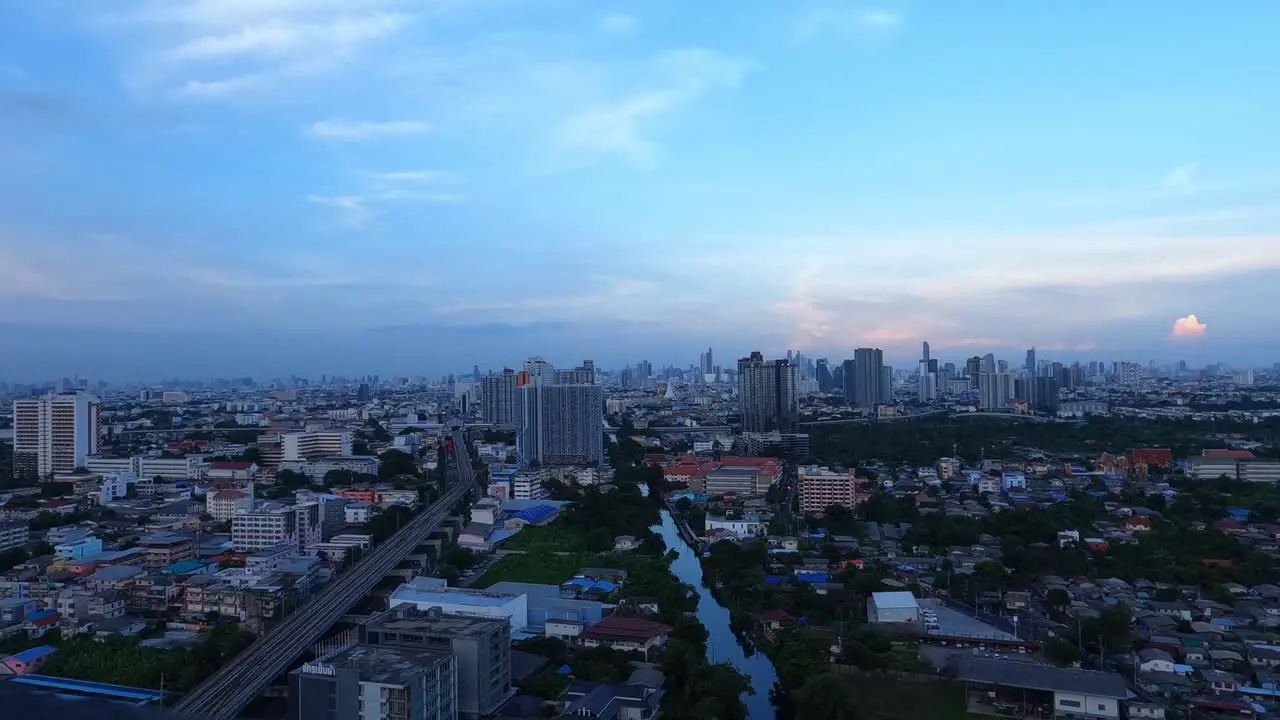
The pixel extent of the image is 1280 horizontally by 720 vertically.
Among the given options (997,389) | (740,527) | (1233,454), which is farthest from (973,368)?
(740,527)

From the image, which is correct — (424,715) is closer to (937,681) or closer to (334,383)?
(937,681)

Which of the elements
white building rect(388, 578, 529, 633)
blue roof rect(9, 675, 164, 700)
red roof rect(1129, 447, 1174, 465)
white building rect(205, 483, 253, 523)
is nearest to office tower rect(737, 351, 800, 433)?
red roof rect(1129, 447, 1174, 465)

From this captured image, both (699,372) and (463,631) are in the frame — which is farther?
(699,372)

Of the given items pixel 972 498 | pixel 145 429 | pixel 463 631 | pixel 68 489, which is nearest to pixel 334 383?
pixel 145 429

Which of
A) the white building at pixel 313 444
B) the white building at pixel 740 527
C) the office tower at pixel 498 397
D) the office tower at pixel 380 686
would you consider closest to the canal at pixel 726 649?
the white building at pixel 740 527

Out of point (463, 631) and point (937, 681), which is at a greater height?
point (463, 631)

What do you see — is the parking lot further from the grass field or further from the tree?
the grass field

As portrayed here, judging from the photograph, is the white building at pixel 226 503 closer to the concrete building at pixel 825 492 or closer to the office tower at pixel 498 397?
the concrete building at pixel 825 492
